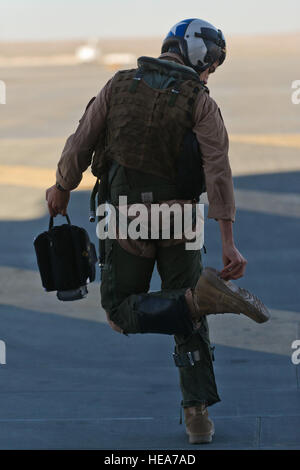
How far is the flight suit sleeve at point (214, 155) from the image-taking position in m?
4.31

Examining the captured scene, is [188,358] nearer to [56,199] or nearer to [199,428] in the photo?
[199,428]

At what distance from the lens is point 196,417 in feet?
14.6

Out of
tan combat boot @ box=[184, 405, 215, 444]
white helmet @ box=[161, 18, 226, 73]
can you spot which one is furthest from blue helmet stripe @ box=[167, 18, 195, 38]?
tan combat boot @ box=[184, 405, 215, 444]

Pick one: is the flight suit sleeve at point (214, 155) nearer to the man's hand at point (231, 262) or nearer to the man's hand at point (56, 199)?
the man's hand at point (231, 262)

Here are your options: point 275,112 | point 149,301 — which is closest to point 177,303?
point 149,301

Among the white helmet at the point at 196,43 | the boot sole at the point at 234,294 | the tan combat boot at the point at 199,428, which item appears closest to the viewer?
the boot sole at the point at 234,294

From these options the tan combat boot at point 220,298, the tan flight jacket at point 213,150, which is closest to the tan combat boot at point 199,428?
the tan combat boot at point 220,298

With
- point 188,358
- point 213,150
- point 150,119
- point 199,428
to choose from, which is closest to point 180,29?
point 150,119

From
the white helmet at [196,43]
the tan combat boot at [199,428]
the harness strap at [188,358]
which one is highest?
the white helmet at [196,43]

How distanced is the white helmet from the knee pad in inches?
41.2

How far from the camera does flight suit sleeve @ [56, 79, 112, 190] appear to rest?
14.7 feet

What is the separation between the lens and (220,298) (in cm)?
430

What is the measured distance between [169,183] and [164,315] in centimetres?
56
